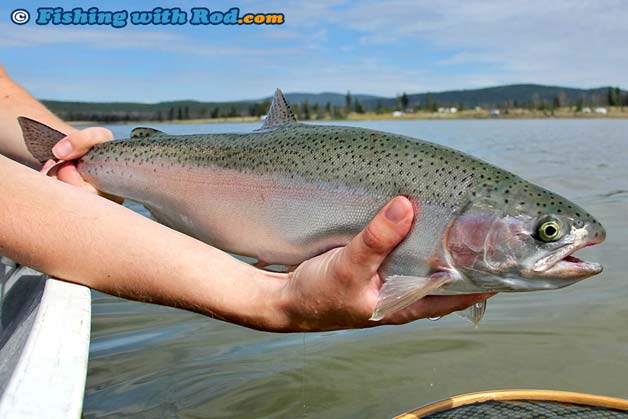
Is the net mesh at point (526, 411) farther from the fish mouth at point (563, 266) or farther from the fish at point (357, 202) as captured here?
the fish mouth at point (563, 266)

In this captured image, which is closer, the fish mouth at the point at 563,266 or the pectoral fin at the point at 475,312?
the fish mouth at the point at 563,266

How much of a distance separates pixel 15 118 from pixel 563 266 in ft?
9.67

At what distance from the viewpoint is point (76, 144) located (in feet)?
9.87

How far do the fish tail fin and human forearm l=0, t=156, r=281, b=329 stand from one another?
81 cm

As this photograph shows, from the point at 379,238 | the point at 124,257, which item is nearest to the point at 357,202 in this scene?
the point at 379,238

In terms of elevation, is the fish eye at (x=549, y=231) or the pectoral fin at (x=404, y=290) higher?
the fish eye at (x=549, y=231)

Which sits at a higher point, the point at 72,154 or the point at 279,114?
the point at 279,114

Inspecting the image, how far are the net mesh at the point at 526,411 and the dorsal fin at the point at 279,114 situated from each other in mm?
1385

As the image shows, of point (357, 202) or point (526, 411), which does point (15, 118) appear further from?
point (526, 411)

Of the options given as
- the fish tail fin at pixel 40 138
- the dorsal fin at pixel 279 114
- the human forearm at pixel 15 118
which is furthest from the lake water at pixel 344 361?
the human forearm at pixel 15 118

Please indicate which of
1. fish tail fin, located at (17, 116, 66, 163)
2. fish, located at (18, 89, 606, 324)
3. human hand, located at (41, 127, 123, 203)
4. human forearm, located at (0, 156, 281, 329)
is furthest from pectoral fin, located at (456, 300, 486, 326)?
fish tail fin, located at (17, 116, 66, 163)

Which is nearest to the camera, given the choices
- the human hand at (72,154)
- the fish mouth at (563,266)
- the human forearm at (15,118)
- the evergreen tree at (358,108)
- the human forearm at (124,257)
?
the fish mouth at (563,266)

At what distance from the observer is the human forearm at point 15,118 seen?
11.7 feet

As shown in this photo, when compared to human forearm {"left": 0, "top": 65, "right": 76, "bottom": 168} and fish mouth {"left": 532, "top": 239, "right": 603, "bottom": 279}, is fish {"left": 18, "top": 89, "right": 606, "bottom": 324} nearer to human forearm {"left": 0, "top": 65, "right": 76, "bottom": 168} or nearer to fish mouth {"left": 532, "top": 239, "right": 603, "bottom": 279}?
fish mouth {"left": 532, "top": 239, "right": 603, "bottom": 279}
